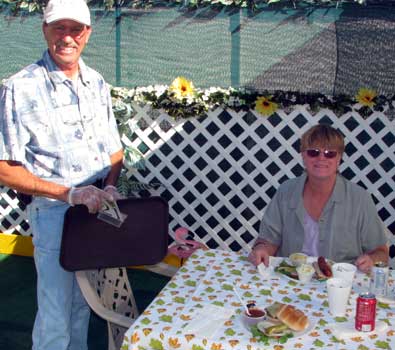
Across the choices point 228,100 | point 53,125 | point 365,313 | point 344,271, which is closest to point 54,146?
point 53,125

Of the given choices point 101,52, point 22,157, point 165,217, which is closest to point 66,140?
point 22,157

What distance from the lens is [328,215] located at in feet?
8.16

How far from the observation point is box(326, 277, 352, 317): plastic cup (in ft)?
6.13

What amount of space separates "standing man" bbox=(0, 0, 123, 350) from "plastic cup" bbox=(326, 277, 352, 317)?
0.73 m

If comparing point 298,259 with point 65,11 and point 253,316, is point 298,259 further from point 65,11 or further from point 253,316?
point 65,11

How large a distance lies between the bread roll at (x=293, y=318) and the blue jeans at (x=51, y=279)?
0.82 meters

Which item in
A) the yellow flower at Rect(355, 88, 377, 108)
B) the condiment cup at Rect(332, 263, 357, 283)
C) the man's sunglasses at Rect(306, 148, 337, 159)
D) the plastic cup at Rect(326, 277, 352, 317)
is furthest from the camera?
the yellow flower at Rect(355, 88, 377, 108)

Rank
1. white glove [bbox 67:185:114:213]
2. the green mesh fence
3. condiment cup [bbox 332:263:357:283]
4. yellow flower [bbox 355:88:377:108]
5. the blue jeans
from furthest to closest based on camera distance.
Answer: the green mesh fence → yellow flower [bbox 355:88:377:108] → the blue jeans → white glove [bbox 67:185:114:213] → condiment cup [bbox 332:263:357:283]

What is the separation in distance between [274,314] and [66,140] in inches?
35.7

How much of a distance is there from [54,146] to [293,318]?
0.96m

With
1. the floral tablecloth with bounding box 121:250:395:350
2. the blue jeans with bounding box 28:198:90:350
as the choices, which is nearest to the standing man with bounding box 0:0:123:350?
the blue jeans with bounding box 28:198:90:350

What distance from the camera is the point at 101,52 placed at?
15.4ft

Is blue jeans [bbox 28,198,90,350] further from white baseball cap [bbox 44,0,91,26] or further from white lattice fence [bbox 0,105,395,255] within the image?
white lattice fence [bbox 0,105,395,255]

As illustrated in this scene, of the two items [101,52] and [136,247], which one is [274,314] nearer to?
[136,247]
